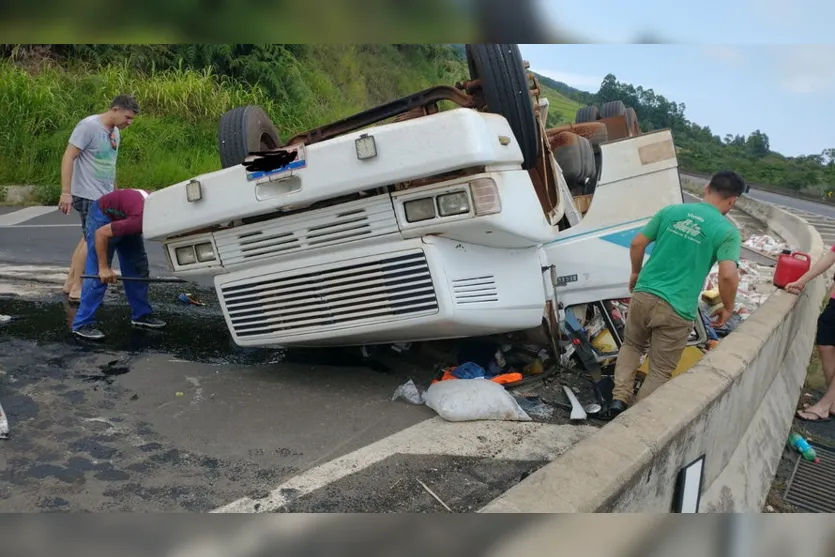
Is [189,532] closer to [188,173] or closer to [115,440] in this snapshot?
[115,440]

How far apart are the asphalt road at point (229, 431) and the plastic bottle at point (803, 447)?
1.71 metres

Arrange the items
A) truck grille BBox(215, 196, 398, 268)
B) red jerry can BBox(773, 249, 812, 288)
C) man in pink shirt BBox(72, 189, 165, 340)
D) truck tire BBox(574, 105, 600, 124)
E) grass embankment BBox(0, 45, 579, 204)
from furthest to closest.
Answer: grass embankment BBox(0, 45, 579, 204)
truck tire BBox(574, 105, 600, 124)
red jerry can BBox(773, 249, 812, 288)
man in pink shirt BBox(72, 189, 165, 340)
truck grille BBox(215, 196, 398, 268)

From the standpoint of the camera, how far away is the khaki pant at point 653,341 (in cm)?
383

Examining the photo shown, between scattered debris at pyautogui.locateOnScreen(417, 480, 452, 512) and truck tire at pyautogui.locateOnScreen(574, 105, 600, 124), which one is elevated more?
truck tire at pyautogui.locateOnScreen(574, 105, 600, 124)

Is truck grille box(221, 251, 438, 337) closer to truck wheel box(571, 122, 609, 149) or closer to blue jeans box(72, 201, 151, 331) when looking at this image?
blue jeans box(72, 201, 151, 331)

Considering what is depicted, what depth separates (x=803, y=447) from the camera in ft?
15.0

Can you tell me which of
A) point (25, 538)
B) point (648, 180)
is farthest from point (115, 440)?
point (648, 180)

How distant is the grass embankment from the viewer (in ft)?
38.4

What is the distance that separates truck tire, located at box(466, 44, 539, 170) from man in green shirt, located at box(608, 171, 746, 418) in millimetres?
910

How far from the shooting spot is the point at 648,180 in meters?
4.24

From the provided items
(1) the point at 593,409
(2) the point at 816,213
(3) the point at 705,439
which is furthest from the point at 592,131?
(2) the point at 816,213

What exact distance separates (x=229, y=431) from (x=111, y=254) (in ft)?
6.83

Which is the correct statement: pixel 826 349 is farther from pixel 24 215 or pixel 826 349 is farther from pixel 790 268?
pixel 24 215

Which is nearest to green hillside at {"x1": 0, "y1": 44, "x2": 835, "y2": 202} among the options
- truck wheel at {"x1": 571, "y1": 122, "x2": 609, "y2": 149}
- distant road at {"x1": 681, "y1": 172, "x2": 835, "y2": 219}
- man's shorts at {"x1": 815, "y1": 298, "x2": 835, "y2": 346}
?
distant road at {"x1": 681, "y1": 172, "x2": 835, "y2": 219}
